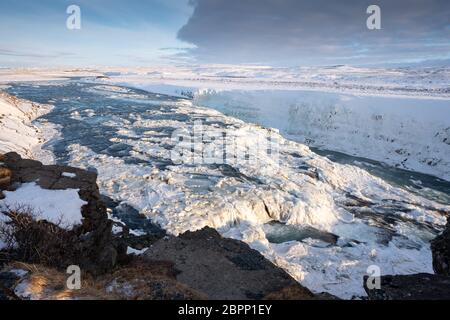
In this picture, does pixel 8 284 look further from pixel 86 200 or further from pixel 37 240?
pixel 86 200

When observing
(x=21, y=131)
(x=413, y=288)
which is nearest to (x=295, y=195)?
(x=413, y=288)

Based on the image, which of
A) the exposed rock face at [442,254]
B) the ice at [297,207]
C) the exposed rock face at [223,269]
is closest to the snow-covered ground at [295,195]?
the ice at [297,207]

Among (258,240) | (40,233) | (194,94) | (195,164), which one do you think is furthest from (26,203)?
(194,94)

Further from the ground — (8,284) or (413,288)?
(8,284)

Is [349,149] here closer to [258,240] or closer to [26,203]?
[258,240]

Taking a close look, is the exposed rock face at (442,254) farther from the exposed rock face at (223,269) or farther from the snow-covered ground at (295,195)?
the exposed rock face at (223,269)
